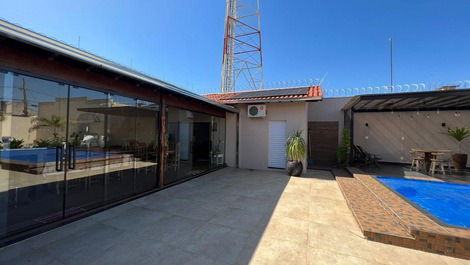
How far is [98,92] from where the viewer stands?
4.19 metres

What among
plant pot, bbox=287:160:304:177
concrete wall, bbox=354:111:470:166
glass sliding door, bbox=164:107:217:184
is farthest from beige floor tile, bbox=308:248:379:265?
concrete wall, bbox=354:111:470:166

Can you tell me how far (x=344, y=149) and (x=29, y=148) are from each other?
10836mm

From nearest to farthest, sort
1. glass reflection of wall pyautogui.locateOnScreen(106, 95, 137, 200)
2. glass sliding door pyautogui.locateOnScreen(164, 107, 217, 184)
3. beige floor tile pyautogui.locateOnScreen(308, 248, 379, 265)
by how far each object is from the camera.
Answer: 1. beige floor tile pyautogui.locateOnScreen(308, 248, 379, 265)
2. glass reflection of wall pyautogui.locateOnScreen(106, 95, 137, 200)
3. glass sliding door pyautogui.locateOnScreen(164, 107, 217, 184)

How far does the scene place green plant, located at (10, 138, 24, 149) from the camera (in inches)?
125

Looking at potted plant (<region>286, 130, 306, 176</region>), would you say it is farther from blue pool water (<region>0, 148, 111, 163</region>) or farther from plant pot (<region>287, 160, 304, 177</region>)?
blue pool water (<region>0, 148, 111, 163</region>)

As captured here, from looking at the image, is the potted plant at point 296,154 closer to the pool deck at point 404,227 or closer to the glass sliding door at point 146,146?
the pool deck at point 404,227

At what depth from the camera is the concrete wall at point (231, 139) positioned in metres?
9.88

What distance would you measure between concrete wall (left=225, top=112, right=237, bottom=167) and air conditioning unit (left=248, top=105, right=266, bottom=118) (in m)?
0.93

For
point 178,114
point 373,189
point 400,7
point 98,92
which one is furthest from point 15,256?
point 400,7

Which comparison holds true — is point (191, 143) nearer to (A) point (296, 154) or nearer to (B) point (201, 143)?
(B) point (201, 143)

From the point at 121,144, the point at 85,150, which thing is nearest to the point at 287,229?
the point at 121,144

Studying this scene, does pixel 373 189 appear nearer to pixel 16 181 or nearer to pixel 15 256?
pixel 15 256

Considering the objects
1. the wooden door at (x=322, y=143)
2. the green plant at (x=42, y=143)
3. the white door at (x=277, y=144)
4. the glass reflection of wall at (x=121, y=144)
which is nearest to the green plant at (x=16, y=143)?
the green plant at (x=42, y=143)

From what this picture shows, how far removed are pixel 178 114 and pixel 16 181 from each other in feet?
13.3
